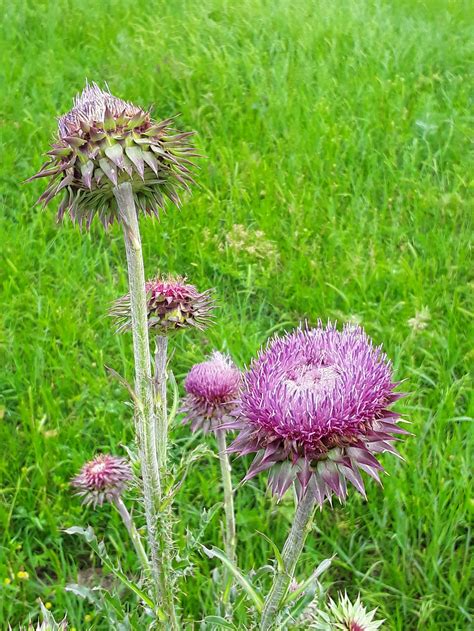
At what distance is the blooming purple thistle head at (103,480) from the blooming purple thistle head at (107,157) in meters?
1.16

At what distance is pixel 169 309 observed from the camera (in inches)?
95.2

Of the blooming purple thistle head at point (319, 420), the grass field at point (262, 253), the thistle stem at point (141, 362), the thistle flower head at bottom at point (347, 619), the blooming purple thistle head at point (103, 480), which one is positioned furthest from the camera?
the grass field at point (262, 253)

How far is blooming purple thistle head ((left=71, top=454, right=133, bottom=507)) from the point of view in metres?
2.67

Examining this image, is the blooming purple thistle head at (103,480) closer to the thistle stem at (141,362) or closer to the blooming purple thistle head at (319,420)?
the thistle stem at (141,362)

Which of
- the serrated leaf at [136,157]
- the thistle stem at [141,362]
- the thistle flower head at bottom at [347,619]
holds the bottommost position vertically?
the thistle flower head at bottom at [347,619]

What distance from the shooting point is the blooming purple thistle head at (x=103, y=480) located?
267 cm

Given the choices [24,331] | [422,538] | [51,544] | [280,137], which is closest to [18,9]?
[280,137]

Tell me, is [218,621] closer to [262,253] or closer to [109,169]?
[109,169]

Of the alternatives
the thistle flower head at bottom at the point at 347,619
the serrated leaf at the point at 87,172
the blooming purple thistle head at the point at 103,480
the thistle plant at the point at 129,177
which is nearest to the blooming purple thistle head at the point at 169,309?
the thistle plant at the point at 129,177

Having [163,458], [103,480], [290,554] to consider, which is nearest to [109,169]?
[163,458]

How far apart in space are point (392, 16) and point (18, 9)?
12.8ft

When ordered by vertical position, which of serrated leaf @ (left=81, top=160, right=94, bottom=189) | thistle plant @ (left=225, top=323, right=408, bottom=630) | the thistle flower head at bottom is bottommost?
the thistle flower head at bottom

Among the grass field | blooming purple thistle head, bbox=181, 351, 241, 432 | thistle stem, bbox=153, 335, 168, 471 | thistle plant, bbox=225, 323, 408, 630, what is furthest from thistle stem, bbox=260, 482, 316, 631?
blooming purple thistle head, bbox=181, 351, 241, 432

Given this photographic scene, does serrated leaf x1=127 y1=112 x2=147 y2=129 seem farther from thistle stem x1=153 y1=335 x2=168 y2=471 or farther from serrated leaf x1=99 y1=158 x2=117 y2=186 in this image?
thistle stem x1=153 y1=335 x2=168 y2=471
